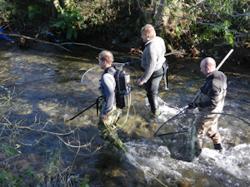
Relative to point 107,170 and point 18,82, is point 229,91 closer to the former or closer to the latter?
point 107,170

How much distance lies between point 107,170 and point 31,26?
28.8 feet

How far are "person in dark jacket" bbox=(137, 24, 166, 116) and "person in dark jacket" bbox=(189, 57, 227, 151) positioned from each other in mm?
1279

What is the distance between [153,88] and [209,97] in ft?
6.54

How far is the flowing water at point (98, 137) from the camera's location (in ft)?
24.8

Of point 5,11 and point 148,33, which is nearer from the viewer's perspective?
point 148,33

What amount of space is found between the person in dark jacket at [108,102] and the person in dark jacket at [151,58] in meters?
1.02

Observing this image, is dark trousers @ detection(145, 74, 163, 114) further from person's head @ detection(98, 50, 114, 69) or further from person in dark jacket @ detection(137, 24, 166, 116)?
person's head @ detection(98, 50, 114, 69)

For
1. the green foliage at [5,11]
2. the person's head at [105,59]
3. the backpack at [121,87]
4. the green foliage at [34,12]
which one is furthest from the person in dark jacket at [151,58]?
the green foliage at [5,11]

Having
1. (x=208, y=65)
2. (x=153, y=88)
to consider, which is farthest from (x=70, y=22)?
(x=208, y=65)

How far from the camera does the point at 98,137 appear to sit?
895cm

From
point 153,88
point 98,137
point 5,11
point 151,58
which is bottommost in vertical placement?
point 98,137

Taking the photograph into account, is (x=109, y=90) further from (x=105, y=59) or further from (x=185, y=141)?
(x=185, y=141)

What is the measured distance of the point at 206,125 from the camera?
7699 mm

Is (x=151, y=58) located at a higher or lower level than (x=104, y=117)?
higher
